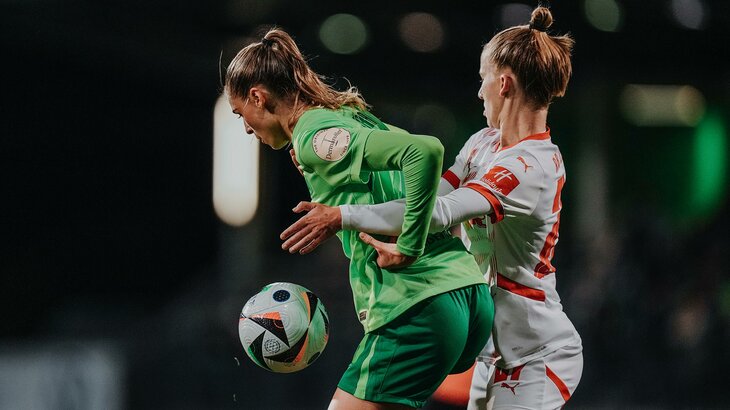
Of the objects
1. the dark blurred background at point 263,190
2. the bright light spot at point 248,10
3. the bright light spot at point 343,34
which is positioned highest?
the bright light spot at point 248,10

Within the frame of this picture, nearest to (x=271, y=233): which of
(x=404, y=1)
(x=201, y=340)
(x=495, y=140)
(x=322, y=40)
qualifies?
(x=322, y=40)

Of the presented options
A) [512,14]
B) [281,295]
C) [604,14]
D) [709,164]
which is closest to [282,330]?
[281,295]

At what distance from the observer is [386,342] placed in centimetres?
287

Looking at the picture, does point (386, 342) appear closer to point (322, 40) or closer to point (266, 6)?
point (266, 6)

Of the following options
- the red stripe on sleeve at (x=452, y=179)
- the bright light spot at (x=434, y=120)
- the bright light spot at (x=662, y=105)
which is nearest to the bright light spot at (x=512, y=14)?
the bright light spot at (x=662, y=105)

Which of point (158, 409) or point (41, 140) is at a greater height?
point (41, 140)

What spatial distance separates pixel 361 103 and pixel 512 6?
343 inches

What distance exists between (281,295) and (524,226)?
787 mm

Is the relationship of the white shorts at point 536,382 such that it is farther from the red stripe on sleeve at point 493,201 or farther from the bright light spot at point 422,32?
the bright light spot at point 422,32

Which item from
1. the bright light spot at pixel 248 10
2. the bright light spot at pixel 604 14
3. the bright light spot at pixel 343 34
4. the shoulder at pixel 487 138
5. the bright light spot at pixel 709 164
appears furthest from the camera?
the bright light spot at pixel 709 164

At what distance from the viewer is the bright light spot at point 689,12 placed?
11703mm

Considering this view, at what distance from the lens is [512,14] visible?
11.4 meters

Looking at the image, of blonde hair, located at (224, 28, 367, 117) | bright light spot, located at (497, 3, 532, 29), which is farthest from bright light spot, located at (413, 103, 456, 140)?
blonde hair, located at (224, 28, 367, 117)

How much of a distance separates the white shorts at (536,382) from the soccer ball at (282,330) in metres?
0.57
